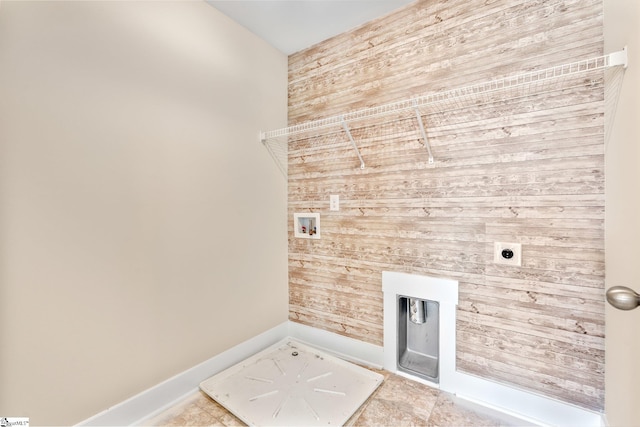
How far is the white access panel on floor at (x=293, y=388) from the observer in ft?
4.75

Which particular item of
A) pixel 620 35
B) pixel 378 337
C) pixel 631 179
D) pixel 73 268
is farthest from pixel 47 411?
pixel 620 35

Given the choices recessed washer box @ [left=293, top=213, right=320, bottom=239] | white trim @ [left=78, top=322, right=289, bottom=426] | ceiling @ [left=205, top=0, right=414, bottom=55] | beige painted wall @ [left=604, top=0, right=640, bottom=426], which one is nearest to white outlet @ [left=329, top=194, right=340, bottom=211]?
recessed washer box @ [left=293, top=213, right=320, bottom=239]

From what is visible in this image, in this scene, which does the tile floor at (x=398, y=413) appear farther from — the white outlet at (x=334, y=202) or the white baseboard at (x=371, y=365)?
the white outlet at (x=334, y=202)

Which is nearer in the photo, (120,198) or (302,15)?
(120,198)

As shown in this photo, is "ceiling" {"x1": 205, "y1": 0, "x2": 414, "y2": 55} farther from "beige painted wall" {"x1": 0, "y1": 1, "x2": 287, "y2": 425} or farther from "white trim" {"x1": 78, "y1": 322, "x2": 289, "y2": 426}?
"white trim" {"x1": 78, "y1": 322, "x2": 289, "y2": 426}

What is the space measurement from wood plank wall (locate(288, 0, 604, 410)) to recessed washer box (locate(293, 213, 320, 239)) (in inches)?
2.9

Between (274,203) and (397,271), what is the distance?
1.09 metres

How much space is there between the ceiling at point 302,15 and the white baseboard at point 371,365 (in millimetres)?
2296

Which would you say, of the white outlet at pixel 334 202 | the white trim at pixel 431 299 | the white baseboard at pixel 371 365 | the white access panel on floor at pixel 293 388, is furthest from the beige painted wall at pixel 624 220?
the white outlet at pixel 334 202

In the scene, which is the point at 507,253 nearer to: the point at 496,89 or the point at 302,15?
the point at 496,89

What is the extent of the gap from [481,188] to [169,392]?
2.12 meters

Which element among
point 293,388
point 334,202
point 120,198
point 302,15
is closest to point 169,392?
point 293,388

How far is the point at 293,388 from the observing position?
5.45 ft

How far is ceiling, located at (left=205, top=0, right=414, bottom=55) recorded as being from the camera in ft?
5.84
